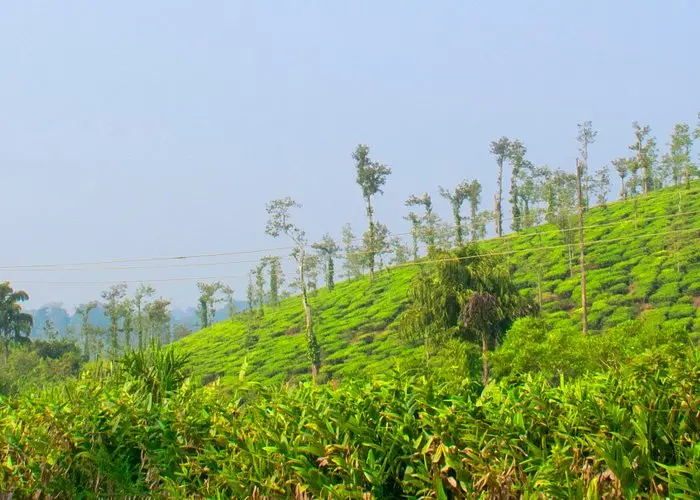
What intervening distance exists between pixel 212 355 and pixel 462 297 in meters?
29.9

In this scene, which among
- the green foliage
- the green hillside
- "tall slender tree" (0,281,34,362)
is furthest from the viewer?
"tall slender tree" (0,281,34,362)

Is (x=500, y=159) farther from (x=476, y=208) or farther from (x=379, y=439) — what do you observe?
(x=379, y=439)

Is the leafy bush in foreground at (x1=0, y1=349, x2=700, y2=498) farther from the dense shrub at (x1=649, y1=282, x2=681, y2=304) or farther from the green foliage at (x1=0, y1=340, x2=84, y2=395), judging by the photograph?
the dense shrub at (x1=649, y1=282, x2=681, y2=304)

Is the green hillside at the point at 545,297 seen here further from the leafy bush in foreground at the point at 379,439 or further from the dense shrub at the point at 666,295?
the leafy bush in foreground at the point at 379,439

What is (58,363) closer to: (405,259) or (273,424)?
(405,259)

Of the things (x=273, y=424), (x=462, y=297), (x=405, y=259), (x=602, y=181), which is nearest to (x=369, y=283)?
(x=405, y=259)

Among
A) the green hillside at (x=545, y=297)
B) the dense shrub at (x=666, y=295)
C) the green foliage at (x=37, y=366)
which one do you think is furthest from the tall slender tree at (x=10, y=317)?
the dense shrub at (x=666, y=295)

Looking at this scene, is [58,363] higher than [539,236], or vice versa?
[539,236]

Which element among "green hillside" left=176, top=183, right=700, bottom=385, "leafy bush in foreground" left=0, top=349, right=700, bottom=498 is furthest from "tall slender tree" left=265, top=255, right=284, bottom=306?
"leafy bush in foreground" left=0, top=349, right=700, bottom=498

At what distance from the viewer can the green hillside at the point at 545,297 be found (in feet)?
151

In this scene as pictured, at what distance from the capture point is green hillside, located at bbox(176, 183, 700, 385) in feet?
151

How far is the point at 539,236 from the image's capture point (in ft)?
209

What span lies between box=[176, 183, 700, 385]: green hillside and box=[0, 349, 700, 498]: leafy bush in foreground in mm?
34679

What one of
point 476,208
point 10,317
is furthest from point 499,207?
→ point 10,317
